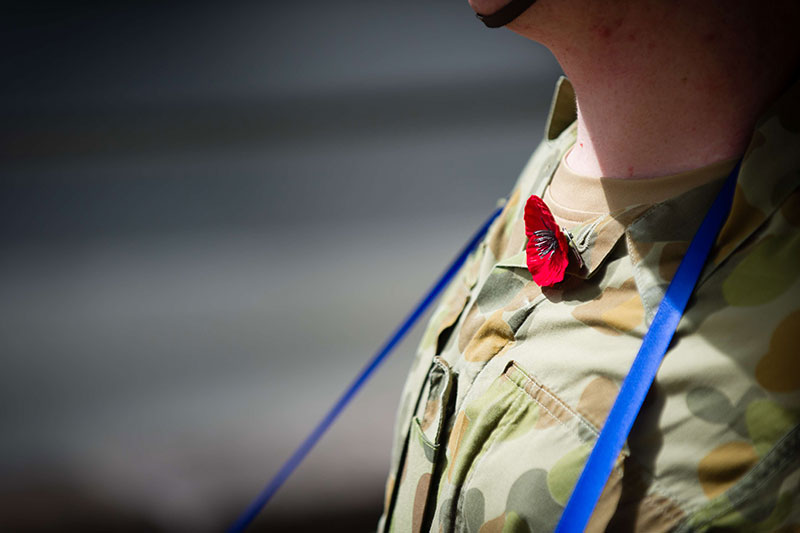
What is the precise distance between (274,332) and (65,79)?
801 mm

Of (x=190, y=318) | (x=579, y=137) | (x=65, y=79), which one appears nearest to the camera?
(x=579, y=137)

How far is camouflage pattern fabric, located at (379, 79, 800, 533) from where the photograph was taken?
0.38 m

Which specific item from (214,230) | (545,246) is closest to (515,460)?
(545,246)

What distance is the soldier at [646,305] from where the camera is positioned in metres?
0.39

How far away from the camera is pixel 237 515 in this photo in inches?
59.5

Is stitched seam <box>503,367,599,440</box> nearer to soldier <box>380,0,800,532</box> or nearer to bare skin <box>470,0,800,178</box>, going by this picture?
soldier <box>380,0,800,532</box>

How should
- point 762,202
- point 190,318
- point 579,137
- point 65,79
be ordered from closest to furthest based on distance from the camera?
1. point 762,202
2. point 579,137
3. point 65,79
4. point 190,318

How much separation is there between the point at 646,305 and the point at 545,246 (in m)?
0.10

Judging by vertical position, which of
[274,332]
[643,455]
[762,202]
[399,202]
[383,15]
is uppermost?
[383,15]

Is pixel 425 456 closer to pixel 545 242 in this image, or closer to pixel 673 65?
pixel 545 242

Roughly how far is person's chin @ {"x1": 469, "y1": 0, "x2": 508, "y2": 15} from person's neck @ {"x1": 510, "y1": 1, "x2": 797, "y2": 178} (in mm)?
49

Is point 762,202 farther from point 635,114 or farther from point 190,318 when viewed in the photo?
point 190,318

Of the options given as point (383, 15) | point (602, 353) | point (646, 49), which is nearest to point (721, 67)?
point (646, 49)

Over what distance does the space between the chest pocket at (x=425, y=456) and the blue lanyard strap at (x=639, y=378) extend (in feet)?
0.54
